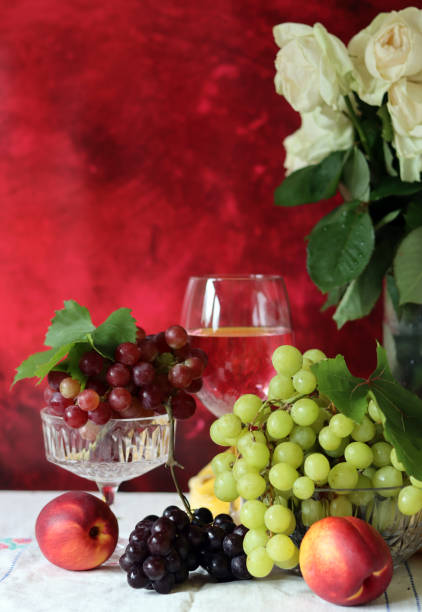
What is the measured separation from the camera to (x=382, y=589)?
69cm

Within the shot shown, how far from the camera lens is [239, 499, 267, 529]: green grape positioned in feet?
2.41

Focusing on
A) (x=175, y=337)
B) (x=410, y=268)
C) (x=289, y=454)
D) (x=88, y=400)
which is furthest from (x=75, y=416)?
(x=410, y=268)

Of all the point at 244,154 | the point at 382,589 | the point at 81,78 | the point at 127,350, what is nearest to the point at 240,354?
the point at 127,350

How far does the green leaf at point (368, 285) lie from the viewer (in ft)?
3.55

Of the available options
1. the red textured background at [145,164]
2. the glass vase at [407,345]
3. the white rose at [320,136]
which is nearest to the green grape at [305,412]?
the glass vase at [407,345]

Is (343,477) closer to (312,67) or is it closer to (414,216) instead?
(414,216)

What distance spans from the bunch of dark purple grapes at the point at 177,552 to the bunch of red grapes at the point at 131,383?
0.44 feet

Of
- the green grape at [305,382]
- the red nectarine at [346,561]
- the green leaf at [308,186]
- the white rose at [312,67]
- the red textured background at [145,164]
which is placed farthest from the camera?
the red textured background at [145,164]

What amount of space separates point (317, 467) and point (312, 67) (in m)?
0.56

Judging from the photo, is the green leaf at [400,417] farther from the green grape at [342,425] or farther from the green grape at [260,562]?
the green grape at [260,562]

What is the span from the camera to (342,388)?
73 centimetres

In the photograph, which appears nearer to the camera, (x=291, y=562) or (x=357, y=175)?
(x=291, y=562)

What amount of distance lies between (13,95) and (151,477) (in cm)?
77

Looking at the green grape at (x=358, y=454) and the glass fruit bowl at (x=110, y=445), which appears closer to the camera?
the green grape at (x=358, y=454)
